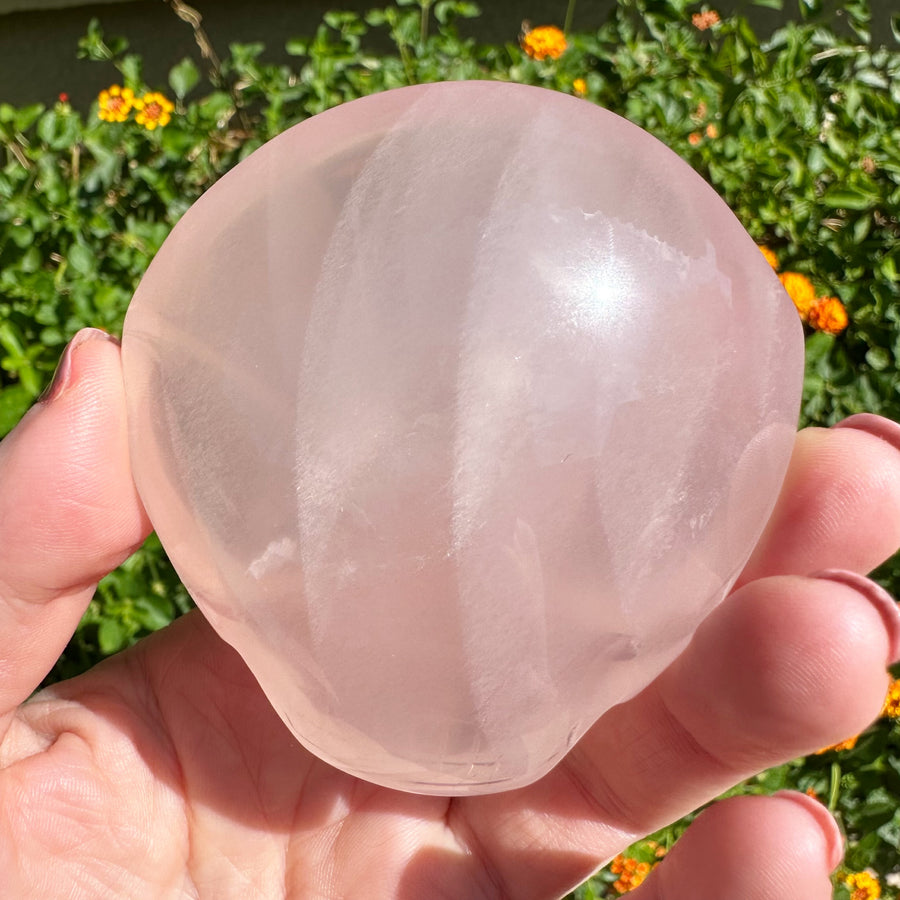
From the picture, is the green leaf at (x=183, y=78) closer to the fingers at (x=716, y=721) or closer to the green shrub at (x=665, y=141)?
the green shrub at (x=665, y=141)

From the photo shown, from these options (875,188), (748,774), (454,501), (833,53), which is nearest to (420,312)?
(454,501)

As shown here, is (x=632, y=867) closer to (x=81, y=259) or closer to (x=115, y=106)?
(x=81, y=259)

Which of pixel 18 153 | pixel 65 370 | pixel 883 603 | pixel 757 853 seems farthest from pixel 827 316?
pixel 18 153

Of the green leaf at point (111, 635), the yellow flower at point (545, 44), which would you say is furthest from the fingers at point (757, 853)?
the yellow flower at point (545, 44)

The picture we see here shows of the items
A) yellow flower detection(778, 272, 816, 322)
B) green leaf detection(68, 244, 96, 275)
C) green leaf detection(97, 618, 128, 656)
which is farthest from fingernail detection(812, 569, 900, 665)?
green leaf detection(68, 244, 96, 275)

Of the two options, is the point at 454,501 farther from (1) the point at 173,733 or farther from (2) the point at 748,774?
(1) the point at 173,733

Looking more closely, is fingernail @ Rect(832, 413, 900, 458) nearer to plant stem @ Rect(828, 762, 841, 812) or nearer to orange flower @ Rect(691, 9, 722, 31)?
plant stem @ Rect(828, 762, 841, 812)

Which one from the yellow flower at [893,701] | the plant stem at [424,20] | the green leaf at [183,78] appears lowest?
the yellow flower at [893,701]
